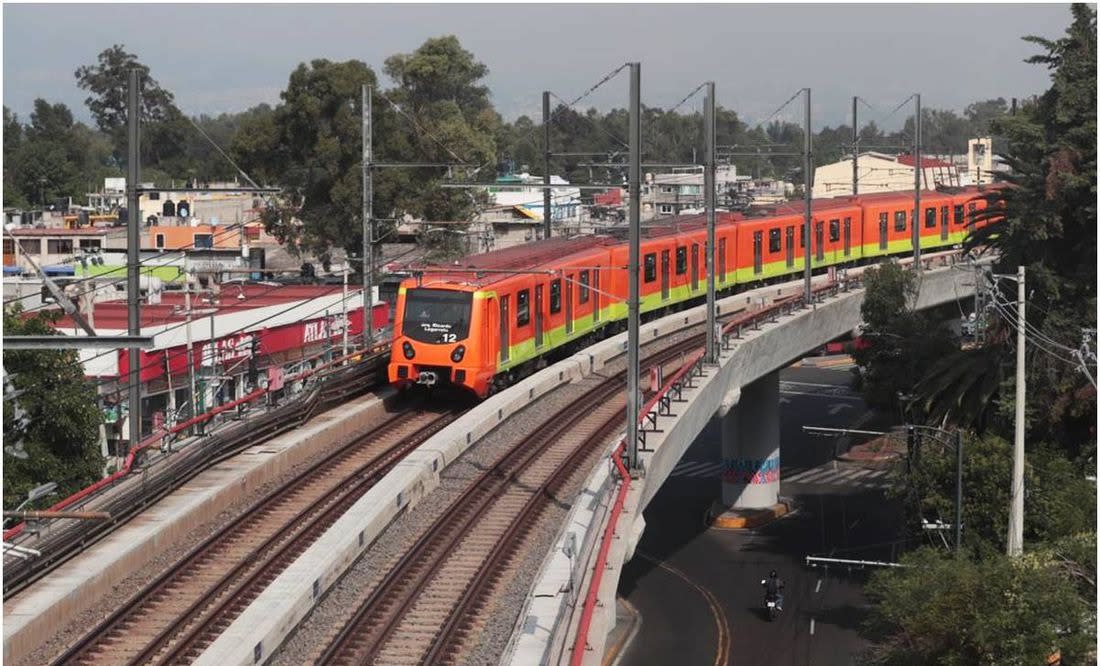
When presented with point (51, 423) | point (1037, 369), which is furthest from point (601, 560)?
point (1037, 369)

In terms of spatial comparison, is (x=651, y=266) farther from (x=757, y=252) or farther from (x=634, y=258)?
(x=634, y=258)

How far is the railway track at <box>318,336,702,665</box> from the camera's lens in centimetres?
1678

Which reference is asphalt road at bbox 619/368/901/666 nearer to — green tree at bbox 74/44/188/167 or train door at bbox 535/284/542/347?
train door at bbox 535/284/542/347

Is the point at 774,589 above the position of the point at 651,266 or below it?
below

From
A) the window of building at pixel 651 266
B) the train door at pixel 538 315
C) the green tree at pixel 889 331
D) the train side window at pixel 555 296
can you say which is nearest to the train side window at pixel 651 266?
the window of building at pixel 651 266

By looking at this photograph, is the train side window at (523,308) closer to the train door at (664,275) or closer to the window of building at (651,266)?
the window of building at (651,266)

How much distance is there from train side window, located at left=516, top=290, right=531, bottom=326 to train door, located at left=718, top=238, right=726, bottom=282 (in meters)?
15.0

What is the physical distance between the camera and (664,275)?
41.4m

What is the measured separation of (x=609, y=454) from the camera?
24.0 meters

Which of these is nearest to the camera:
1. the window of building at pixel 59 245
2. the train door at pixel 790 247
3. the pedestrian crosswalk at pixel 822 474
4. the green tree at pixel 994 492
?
the green tree at pixel 994 492

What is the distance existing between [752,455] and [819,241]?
352 inches

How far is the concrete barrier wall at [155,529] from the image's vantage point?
1620cm

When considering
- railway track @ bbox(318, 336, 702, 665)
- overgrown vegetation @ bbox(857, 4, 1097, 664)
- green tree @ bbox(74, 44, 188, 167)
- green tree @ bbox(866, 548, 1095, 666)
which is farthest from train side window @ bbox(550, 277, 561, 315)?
green tree @ bbox(74, 44, 188, 167)

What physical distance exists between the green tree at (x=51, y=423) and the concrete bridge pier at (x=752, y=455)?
2384cm
